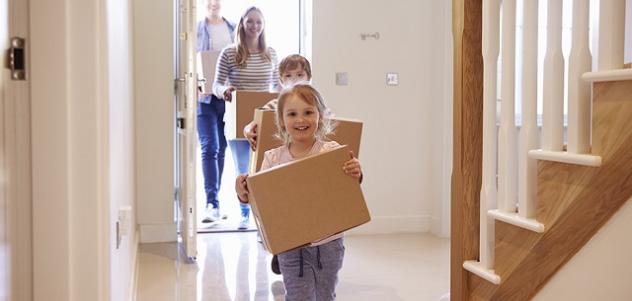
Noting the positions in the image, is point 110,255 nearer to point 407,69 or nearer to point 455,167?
point 455,167

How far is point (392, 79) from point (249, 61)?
114 cm

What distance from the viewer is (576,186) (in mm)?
1573

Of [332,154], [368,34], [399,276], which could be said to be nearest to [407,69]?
[368,34]

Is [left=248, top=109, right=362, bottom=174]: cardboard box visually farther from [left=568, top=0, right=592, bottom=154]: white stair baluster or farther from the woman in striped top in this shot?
the woman in striped top

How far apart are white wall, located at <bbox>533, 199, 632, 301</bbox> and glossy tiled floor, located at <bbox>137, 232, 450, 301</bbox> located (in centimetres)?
138

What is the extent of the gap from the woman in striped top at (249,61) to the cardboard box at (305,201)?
2.12 metres

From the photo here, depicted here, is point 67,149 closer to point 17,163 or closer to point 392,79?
point 17,163

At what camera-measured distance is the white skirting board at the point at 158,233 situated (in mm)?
4262

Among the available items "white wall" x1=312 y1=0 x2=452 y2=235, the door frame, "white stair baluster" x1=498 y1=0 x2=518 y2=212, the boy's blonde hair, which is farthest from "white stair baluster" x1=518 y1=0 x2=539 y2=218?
"white wall" x1=312 y1=0 x2=452 y2=235

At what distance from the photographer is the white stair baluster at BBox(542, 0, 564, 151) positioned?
1.66 m

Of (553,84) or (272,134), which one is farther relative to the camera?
(272,134)

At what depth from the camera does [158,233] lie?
4289 millimetres

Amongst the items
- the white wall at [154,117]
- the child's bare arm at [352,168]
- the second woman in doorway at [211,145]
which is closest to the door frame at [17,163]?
the child's bare arm at [352,168]

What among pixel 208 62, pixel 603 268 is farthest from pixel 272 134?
pixel 208 62
